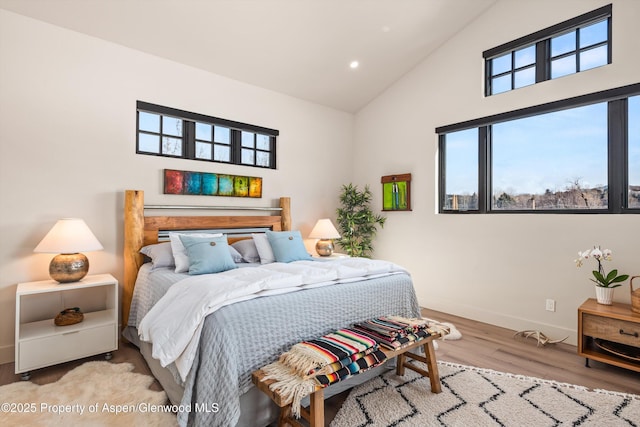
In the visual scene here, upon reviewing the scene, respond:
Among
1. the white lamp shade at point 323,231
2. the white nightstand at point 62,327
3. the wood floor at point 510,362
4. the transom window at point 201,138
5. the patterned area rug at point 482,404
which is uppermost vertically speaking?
the transom window at point 201,138

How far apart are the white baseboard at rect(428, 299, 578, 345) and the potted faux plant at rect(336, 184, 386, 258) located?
117 centimetres

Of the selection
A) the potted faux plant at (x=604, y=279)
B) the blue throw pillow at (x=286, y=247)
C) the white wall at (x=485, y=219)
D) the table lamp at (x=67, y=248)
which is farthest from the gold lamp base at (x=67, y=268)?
the potted faux plant at (x=604, y=279)

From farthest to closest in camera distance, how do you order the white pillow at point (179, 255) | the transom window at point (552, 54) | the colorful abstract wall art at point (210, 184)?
the colorful abstract wall art at point (210, 184) → the transom window at point (552, 54) → the white pillow at point (179, 255)

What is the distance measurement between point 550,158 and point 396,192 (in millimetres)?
1770

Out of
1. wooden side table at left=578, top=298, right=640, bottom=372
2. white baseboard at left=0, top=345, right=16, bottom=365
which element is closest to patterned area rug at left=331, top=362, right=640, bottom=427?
wooden side table at left=578, top=298, right=640, bottom=372

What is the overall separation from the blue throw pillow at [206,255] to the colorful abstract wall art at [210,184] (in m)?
0.78

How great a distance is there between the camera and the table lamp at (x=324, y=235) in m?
4.33

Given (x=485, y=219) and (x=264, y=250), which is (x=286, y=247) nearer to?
(x=264, y=250)

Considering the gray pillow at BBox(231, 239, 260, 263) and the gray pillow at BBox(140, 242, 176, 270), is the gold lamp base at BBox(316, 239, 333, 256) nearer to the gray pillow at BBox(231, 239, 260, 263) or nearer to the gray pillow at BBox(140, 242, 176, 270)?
the gray pillow at BBox(231, 239, 260, 263)

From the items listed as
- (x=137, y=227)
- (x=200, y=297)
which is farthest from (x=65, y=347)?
(x=200, y=297)

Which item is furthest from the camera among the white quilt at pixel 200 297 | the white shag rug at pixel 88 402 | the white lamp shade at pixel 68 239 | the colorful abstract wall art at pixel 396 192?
the colorful abstract wall art at pixel 396 192

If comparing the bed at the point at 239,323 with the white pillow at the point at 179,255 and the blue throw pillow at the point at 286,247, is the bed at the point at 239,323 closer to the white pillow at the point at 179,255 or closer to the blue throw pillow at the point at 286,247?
the white pillow at the point at 179,255

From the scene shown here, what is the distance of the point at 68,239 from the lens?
2.66 meters

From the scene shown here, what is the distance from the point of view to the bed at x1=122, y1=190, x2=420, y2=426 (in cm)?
169
